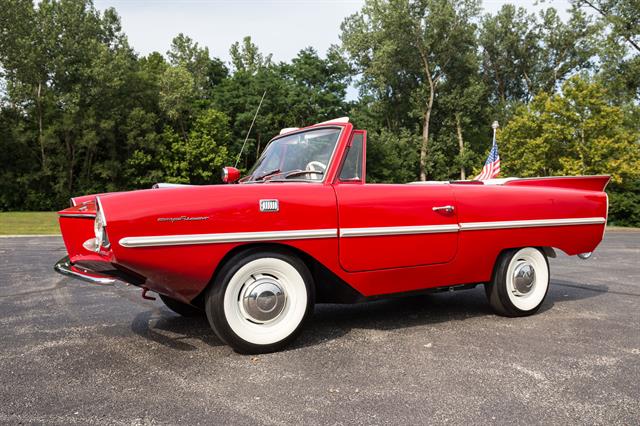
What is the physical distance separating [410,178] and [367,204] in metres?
39.3

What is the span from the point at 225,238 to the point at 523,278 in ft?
9.47

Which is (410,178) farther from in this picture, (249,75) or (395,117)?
(249,75)

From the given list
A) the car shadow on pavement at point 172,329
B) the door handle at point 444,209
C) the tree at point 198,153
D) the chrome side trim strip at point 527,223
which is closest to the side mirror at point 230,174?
the car shadow on pavement at point 172,329

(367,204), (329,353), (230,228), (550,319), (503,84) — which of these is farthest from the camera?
(503,84)

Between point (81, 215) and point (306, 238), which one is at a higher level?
point (81, 215)

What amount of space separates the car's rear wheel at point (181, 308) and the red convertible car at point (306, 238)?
0.05 feet

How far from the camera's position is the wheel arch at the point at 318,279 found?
330 cm

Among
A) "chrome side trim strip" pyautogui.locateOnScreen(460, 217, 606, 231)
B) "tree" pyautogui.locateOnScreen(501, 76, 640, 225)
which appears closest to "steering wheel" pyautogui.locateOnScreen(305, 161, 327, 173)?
"chrome side trim strip" pyautogui.locateOnScreen(460, 217, 606, 231)

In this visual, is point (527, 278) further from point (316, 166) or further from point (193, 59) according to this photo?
point (193, 59)

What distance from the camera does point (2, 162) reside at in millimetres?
34125

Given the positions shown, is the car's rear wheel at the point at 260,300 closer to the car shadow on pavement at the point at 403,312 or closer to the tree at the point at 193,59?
the car shadow on pavement at the point at 403,312

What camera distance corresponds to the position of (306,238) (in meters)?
3.42

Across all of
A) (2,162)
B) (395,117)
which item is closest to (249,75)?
(395,117)

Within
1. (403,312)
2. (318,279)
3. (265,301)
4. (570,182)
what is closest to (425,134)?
(570,182)
